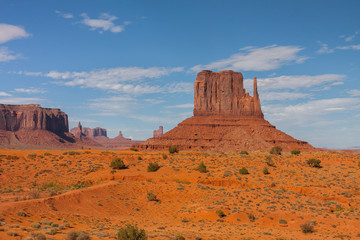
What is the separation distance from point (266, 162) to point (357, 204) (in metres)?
16.3

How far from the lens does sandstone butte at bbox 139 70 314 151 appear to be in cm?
10371

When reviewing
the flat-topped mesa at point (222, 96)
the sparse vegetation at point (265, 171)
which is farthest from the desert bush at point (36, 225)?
the flat-topped mesa at point (222, 96)

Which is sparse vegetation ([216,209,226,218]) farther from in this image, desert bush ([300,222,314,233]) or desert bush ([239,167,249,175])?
desert bush ([239,167,249,175])

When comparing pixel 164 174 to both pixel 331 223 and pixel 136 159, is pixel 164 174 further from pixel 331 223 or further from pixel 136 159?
pixel 331 223

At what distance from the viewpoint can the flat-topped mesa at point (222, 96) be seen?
131375 millimetres

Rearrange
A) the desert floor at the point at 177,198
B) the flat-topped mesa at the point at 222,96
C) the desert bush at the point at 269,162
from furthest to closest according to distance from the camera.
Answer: the flat-topped mesa at the point at 222,96 → the desert bush at the point at 269,162 → the desert floor at the point at 177,198

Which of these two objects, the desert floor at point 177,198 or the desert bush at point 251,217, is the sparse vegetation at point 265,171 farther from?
the desert bush at point 251,217

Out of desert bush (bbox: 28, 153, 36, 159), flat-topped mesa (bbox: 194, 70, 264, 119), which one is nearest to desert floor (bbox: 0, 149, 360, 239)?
desert bush (bbox: 28, 153, 36, 159)

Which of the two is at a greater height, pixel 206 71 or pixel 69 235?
pixel 206 71

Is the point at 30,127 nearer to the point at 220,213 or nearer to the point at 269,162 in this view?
the point at 269,162

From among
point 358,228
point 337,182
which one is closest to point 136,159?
point 337,182

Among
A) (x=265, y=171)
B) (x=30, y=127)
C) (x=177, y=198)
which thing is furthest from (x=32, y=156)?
(x=30, y=127)

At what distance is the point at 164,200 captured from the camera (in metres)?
28.5

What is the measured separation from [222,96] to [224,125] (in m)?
21.3
